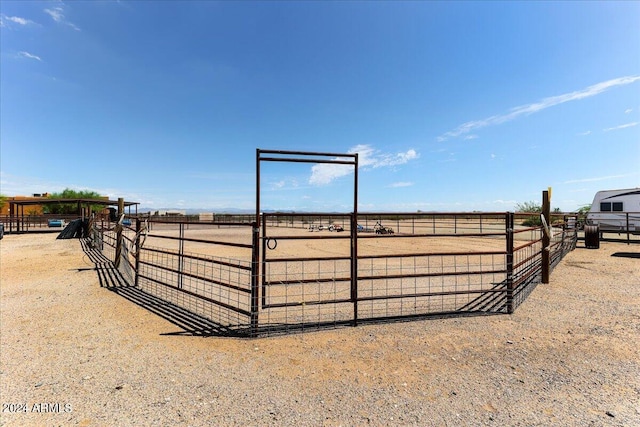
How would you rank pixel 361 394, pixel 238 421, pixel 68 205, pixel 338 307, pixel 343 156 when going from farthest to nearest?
1. pixel 68 205
2. pixel 338 307
3. pixel 343 156
4. pixel 361 394
5. pixel 238 421

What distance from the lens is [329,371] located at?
2990mm

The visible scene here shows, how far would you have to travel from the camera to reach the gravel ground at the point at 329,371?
236 centimetres

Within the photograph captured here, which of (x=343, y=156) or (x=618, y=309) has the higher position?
(x=343, y=156)

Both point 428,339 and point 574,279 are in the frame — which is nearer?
point 428,339

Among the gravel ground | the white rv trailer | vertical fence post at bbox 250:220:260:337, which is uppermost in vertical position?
the white rv trailer

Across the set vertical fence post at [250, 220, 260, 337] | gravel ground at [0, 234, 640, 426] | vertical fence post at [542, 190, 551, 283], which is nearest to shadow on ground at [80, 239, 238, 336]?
gravel ground at [0, 234, 640, 426]

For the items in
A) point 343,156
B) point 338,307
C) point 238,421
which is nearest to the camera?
point 238,421

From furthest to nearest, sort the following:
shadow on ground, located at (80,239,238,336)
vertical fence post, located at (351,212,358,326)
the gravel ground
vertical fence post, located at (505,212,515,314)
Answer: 1. vertical fence post, located at (505,212,515,314)
2. vertical fence post, located at (351,212,358,326)
3. shadow on ground, located at (80,239,238,336)
4. the gravel ground

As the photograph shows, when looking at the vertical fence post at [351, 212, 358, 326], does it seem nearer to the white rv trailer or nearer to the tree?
the white rv trailer

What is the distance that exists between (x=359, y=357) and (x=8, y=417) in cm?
311

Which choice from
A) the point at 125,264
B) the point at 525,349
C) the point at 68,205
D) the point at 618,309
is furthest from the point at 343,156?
the point at 68,205

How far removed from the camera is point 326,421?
7.46 feet

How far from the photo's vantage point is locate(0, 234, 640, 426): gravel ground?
236cm

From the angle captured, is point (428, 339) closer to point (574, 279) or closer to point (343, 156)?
point (343, 156)
